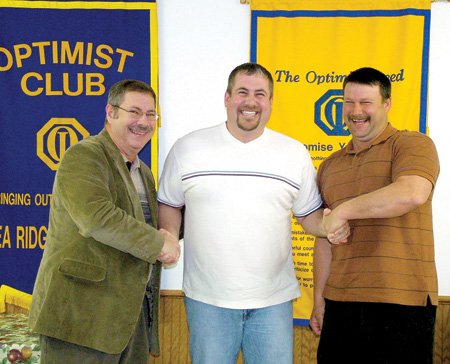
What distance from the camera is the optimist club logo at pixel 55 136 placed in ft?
10.8

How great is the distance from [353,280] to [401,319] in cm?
23

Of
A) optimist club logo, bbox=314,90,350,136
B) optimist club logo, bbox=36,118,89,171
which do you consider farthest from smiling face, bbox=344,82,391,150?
optimist club logo, bbox=36,118,89,171

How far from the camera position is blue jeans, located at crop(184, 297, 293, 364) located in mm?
1979

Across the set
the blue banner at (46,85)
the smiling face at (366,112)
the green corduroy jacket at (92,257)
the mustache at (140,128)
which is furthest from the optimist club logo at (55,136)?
the smiling face at (366,112)

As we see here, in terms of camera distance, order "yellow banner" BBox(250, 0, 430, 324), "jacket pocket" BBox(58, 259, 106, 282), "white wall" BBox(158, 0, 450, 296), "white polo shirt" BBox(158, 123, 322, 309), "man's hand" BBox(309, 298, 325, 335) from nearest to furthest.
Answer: "jacket pocket" BBox(58, 259, 106, 282)
"white polo shirt" BBox(158, 123, 322, 309)
"man's hand" BBox(309, 298, 325, 335)
"yellow banner" BBox(250, 0, 430, 324)
"white wall" BBox(158, 0, 450, 296)

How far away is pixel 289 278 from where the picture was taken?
2.10 m

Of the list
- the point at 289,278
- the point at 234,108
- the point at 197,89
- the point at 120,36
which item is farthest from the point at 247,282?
the point at 120,36

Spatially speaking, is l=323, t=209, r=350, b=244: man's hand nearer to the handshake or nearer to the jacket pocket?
the handshake

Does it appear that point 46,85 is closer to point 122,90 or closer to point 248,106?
point 122,90

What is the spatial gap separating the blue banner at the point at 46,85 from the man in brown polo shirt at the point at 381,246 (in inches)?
64.5

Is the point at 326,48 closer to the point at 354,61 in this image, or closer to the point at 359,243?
the point at 354,61

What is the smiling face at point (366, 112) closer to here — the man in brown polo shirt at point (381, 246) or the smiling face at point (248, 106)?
the man in brown polo shirt at point (381, 246)

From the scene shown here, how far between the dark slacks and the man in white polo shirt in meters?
0.24

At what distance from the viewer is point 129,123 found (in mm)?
1980
